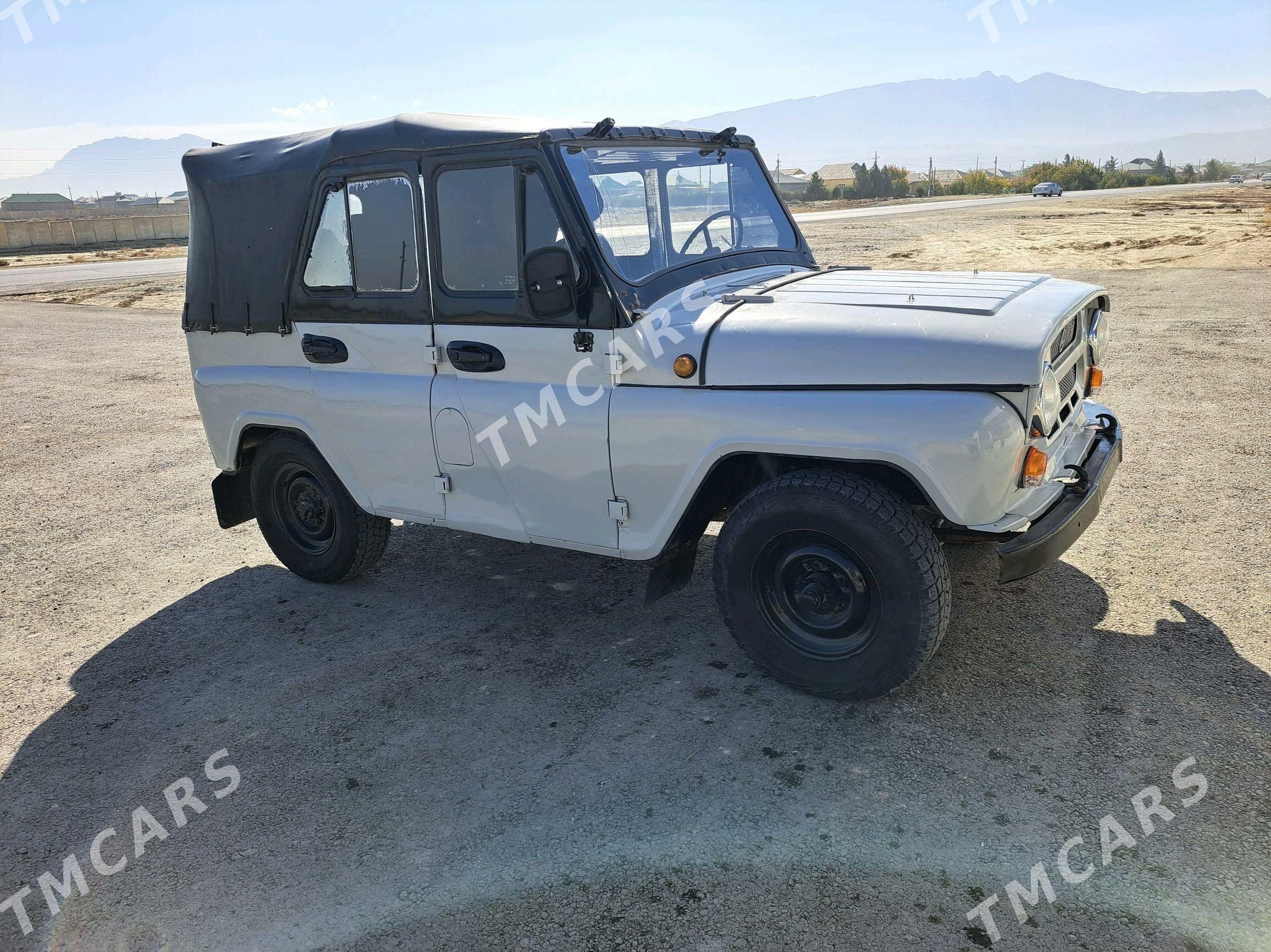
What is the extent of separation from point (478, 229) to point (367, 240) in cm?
67

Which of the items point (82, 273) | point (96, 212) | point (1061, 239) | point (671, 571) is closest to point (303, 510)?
point (671, 571)

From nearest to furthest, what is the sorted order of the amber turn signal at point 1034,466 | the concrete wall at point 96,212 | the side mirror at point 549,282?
the amber turn signal at point 1034,466, the side mirror at point 549,282, the concrete wall at point 96,212

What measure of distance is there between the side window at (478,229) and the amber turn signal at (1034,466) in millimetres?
2120

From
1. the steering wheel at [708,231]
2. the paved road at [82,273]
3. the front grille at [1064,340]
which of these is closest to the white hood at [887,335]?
the front grille at [1064,340]

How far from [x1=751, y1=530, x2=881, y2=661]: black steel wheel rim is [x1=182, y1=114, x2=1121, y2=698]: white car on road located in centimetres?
1

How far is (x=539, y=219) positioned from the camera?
386 centimetres

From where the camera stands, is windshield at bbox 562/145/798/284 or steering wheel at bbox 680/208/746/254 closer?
windshield at bbox 562/145/798/284

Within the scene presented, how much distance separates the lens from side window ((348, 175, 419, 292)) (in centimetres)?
424

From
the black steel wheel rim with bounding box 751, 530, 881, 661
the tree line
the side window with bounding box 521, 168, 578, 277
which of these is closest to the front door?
the side window with bounding box 521, 168, 578, 277

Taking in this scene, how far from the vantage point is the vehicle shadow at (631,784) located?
8.83 ft

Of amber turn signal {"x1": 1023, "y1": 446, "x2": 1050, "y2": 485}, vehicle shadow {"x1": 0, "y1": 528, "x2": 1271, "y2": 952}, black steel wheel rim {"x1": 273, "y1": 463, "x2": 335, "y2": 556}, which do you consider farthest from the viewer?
black steel wheel rim {"x1": 273, "y1": 463, "x2": 335, "y2": 556}

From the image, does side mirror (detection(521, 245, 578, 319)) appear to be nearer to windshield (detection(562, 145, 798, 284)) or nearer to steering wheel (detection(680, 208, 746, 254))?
windshield (detection(562, 145, 798, 284))

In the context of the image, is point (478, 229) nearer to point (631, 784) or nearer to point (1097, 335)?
point (631, 784)

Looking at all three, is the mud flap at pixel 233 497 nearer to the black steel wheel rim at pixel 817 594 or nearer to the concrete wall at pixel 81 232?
the black steel wheel rim at pixel 817 594
